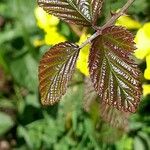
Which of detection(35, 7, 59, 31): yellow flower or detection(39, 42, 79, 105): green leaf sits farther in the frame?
detection(35, 7, 59, 31): yellow flower

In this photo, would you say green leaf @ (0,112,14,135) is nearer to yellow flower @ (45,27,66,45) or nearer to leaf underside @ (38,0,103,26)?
yellow flower @ (45,27,66,45)

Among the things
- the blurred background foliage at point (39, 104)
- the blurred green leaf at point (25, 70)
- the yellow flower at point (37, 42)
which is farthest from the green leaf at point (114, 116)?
the blurred green leaf at point (25, 70)

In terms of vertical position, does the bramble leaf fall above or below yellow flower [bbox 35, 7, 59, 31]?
below

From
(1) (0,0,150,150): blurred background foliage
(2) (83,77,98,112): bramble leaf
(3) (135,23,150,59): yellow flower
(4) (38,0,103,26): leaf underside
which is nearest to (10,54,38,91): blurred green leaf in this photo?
(1) (0,0,150,150): blurred background foliage

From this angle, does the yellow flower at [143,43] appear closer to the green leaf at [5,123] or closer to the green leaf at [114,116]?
the green leaf at [114,116]

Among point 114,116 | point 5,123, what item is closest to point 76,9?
point 114,116
